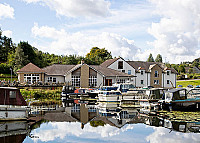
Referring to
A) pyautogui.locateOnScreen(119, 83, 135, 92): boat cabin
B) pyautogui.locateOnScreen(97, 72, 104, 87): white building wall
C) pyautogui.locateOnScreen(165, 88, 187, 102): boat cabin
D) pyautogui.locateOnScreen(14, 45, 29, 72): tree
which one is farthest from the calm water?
pyautogui.locateOnScreen(14, 45, 29, 72): tree

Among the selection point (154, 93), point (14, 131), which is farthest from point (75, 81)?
point (14, 131)

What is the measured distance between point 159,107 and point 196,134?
12.2 m

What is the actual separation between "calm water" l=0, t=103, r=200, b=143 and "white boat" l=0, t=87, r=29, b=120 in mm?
818

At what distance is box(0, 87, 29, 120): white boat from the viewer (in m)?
18.0

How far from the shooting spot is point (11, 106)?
18.6m

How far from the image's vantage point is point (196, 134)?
1558cm

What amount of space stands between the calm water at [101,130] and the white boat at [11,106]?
0.82m

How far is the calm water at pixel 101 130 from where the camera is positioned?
1464 cm

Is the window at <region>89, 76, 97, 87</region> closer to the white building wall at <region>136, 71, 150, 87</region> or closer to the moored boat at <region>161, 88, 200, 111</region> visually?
the white building wall at <region>136, 71, 150, 87</region>

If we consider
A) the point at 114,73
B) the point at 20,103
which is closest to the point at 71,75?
the point at 114,73

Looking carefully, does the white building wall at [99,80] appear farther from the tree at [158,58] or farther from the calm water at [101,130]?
the tree at [158,58]

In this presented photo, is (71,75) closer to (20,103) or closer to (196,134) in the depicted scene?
(20,103)

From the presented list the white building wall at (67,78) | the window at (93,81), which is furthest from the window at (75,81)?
the window at (93,81)

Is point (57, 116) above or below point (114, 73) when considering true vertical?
below
